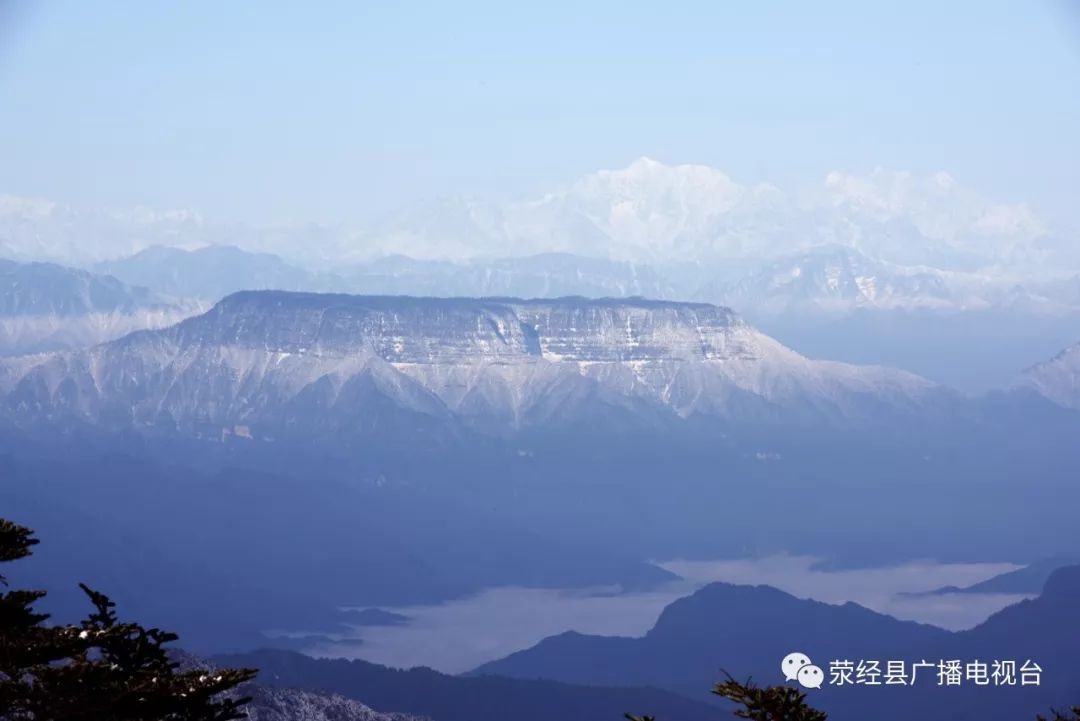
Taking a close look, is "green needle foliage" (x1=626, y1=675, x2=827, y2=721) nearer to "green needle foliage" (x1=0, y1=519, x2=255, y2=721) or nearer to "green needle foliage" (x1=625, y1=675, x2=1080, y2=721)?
"green needle foliage" (x1=625, y1=675, x2=1080, y2=721)

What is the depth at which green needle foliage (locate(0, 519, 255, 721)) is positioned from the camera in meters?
21.2

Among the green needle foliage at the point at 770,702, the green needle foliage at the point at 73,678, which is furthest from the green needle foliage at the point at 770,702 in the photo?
the green needle foliage at the point at 73,678

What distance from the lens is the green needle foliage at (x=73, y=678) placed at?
21.2 meters

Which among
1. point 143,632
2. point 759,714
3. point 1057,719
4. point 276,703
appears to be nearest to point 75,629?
point 143,632

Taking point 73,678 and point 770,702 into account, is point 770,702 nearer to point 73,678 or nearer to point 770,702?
point 770,702

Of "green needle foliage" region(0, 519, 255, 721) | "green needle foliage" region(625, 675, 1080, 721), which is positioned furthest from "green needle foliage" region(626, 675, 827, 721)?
"green needle foliage" region(0, 519, 255, 721)

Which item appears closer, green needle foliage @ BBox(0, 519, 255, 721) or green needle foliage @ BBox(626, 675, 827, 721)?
green needle foliage @ BBox(626, 675, 827, 721)

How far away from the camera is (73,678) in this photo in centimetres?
2105

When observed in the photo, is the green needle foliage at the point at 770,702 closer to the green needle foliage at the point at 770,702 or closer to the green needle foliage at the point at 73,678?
the green needle foliage at the point at 770,702

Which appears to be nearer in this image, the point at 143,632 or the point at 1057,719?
the point at 1057,719

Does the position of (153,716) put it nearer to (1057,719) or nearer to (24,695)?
(24,695)

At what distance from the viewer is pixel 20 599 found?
890 inches

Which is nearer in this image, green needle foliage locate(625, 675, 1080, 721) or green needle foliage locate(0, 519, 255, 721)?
green needle foliage locate(625, 675, 1080, 721)

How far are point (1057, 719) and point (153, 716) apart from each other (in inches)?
397
